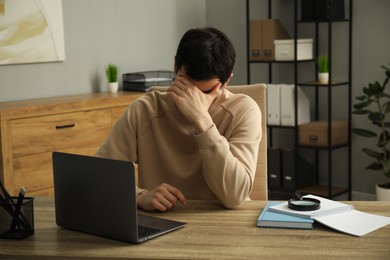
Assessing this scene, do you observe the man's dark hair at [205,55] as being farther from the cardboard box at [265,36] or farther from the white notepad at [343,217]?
the cardboard box at [265,36]

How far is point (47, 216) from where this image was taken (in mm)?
1957

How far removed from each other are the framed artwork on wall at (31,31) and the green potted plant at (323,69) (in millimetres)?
1797

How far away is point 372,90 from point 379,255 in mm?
2957

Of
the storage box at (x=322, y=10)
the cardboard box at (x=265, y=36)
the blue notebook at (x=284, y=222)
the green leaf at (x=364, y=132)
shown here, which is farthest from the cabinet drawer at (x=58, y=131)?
the blue notebook at (x=284, y=222)

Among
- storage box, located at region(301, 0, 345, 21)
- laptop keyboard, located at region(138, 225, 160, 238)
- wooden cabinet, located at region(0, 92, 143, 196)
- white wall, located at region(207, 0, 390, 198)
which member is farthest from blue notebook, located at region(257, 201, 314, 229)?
white wall, located at region(207, 0, 390, 198)

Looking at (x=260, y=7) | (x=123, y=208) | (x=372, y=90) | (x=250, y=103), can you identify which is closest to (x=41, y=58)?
(x=260, y=7)

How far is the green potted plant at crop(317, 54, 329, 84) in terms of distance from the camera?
463 centimetres

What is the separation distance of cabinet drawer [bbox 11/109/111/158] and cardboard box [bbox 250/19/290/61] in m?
1.29

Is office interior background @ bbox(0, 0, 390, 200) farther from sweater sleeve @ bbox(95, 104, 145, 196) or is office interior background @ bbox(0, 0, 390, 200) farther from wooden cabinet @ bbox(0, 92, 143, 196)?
sweater sleeve @ bbox(95, 104, 145, 196)

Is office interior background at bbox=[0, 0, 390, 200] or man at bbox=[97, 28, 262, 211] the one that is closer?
man at bbox=[97, 28, 262, 211]

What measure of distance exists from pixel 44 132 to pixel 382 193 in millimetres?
2254

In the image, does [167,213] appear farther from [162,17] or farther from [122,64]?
[162,17]

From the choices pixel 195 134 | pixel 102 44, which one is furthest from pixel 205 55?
pixel 102 44

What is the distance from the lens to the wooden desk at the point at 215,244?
1.57 metres
